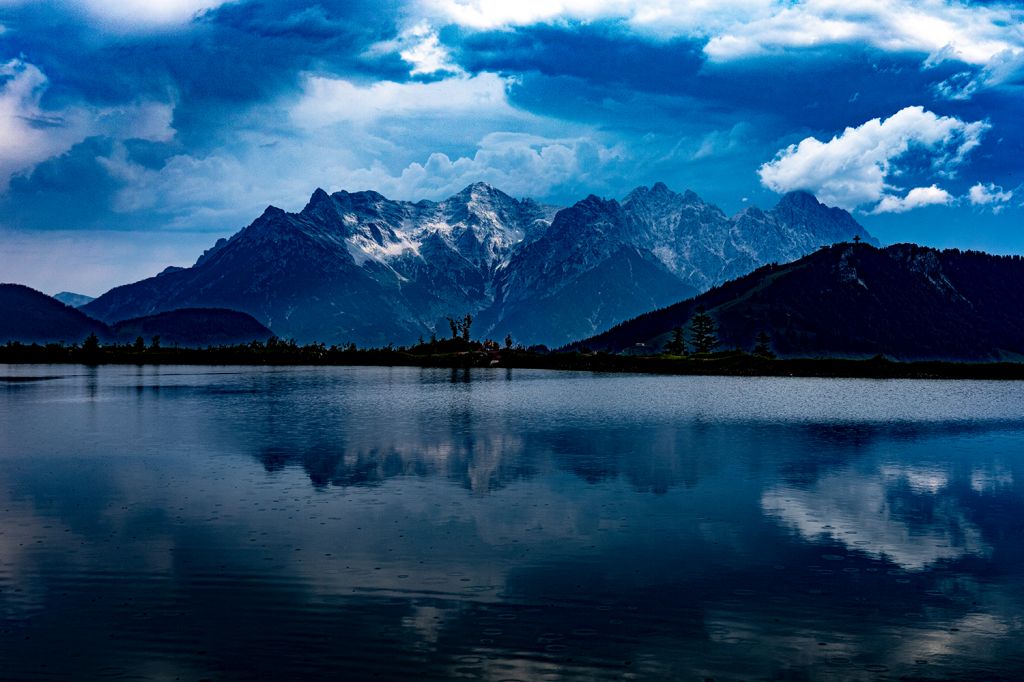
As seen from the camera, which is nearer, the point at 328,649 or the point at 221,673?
the point at 221,673

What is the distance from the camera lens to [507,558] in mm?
38031

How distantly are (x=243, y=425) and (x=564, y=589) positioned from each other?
73499 millimetres

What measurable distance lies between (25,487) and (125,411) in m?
66.9

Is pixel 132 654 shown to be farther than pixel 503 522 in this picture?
No

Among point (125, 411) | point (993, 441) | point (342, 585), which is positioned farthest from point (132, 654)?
point (125, 411)

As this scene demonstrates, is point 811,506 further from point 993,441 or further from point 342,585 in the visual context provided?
point 993,441

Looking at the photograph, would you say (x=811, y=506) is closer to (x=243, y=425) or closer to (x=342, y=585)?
(x=342, y=585)

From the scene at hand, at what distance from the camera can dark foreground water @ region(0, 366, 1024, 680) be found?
26.5 metres

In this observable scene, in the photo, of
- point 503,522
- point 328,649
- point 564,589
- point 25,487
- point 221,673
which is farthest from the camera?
point 25,487

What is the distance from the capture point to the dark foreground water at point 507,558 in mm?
26453

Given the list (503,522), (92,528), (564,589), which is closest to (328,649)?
(564,589)

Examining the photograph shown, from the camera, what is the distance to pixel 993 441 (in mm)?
90250

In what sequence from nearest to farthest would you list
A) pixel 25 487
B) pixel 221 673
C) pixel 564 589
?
pixel 221 673
pixel 564 589
pixel 25 487

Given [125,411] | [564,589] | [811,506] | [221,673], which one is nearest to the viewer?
[221,673]
